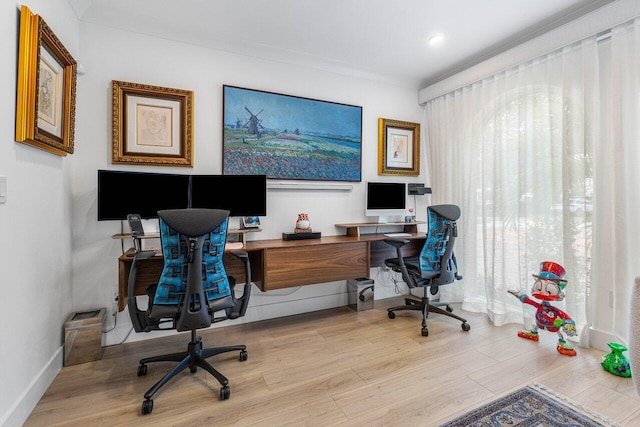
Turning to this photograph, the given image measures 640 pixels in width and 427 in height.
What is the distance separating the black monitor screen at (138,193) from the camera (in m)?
2.13

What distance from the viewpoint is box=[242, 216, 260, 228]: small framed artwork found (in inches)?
107

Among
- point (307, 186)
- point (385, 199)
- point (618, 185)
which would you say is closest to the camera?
point (618, 185)

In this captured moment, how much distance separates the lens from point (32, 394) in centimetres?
166

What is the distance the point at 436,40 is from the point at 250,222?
239cm

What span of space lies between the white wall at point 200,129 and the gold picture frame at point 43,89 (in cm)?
34

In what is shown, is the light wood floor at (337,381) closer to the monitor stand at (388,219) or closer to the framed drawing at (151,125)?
the monitor stand at (388,219)

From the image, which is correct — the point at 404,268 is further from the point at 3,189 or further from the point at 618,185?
the point at 3,189

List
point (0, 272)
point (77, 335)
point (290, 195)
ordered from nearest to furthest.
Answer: point (0, 272) → point (77, 335) → point (290, 195)

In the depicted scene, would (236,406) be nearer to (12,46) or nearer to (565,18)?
(12,46)

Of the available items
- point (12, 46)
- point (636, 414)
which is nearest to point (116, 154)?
point (12, 46)

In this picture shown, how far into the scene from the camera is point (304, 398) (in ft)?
5.82

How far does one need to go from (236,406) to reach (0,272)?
1.32 m

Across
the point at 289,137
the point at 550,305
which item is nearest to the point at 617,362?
the point at 550,305

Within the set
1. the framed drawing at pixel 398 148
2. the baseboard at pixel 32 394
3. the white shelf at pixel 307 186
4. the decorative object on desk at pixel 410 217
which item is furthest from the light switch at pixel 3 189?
the decorative object on desk at pixel 410 217
